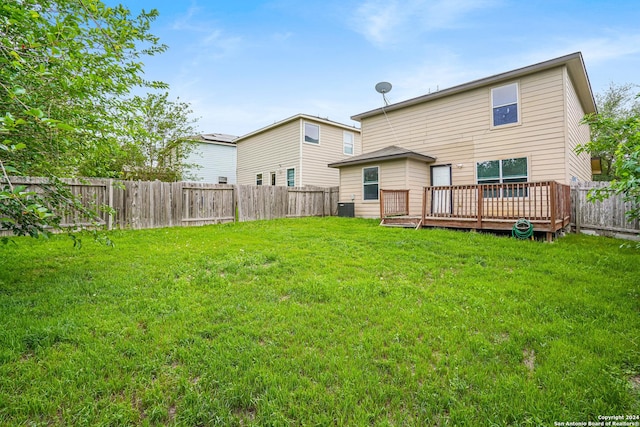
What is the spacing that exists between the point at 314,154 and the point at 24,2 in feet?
46.2

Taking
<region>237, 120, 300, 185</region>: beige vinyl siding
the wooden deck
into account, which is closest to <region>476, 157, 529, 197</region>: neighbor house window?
the wooden deck

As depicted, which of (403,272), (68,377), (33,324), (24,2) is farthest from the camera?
(403,272)

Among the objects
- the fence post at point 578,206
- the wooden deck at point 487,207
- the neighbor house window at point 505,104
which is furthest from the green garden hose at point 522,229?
the neighbor house window at point 505,104

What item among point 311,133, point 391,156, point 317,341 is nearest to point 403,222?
point 391,156

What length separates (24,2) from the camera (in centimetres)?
321

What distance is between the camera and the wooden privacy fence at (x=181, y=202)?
877cm

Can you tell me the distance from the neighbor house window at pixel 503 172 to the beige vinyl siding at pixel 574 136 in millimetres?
1133

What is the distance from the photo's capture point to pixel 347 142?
728 inches

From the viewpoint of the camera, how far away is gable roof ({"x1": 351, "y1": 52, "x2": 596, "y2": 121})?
8563 millimetres

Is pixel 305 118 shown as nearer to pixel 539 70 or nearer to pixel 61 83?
pixel 539 70

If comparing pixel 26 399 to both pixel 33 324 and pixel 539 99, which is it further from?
pixel 539 99

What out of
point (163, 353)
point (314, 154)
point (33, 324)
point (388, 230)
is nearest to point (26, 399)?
point (163, 353)

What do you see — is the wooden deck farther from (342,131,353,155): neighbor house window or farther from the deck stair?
(342,131,353,155): neighbor house window

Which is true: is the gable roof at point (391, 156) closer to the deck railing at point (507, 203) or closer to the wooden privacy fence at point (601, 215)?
the deck railing at point (507, 203)
